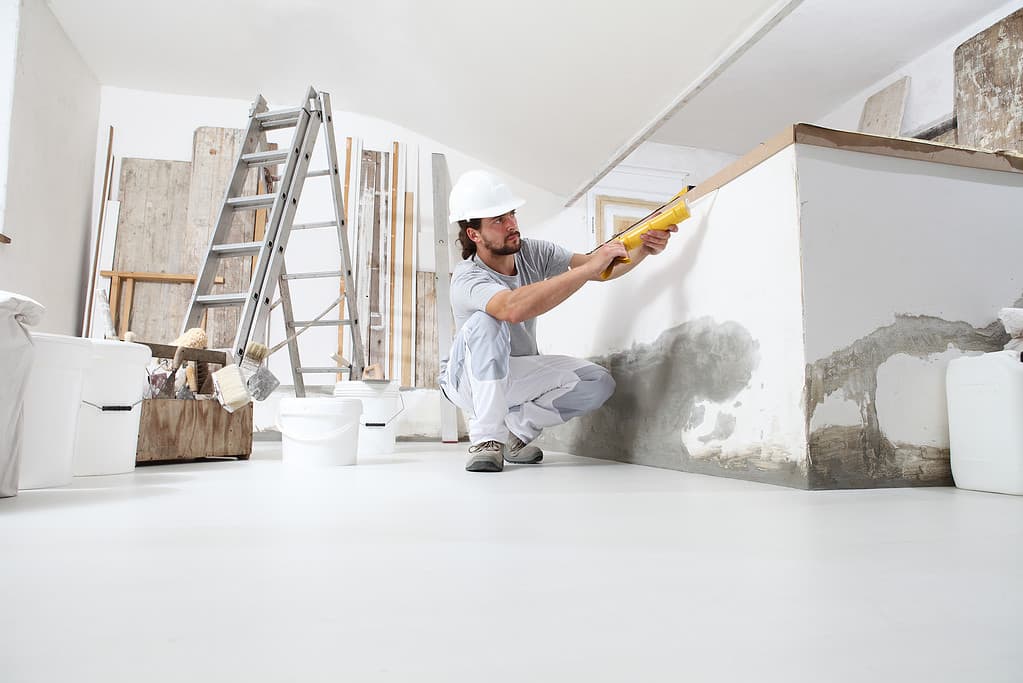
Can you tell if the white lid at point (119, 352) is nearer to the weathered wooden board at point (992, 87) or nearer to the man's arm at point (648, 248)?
the man's arm at point (648, 248)

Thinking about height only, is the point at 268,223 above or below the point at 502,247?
above

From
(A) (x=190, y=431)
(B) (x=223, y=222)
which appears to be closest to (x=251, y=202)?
(B) (x=223, y=222)

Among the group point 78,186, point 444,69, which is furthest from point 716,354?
point 78,186

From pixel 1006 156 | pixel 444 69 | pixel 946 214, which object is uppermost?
pixel 444 69

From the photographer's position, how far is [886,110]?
16.3 ft

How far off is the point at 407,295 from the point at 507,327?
2.70 metres

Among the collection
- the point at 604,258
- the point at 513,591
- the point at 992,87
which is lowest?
the point at 513,591

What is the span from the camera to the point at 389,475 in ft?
6.63

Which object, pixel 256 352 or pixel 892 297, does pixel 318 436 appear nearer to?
pixel 256 352

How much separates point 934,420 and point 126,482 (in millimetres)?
2190

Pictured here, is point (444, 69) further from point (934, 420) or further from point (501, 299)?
point (934, 420)

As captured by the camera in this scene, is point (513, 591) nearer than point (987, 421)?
Yes

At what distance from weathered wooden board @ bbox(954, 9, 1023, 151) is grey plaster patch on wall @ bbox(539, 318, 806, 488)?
8.64 feet

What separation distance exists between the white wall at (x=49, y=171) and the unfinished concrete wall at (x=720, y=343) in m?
3.32
